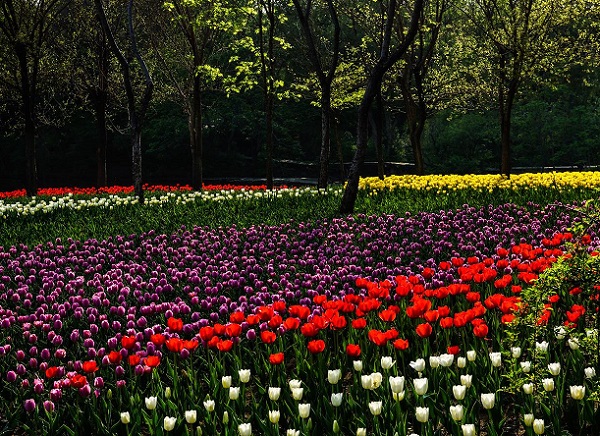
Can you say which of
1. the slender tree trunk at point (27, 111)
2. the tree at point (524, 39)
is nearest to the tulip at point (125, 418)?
the tree at point (524, 39)

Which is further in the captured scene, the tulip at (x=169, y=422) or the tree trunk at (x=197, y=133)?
the tree trunk at (x=197, y=133)

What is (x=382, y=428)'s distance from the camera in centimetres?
408

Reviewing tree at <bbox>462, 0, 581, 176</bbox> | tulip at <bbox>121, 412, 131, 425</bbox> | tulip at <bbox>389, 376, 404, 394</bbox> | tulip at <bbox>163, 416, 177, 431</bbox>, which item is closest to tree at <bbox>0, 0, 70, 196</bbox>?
tree at <bbox>462, 0, 581, 176</bbox>

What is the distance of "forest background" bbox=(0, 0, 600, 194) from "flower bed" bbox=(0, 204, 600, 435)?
20.4ft

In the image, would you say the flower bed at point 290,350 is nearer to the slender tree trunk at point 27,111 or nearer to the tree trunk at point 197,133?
the tree trunk at point 197,133

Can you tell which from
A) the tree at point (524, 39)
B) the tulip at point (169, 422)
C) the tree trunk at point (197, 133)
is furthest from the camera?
the tree trunk at point (197, 133)

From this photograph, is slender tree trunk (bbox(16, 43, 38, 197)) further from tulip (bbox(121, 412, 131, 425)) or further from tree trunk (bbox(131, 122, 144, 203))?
tulip (bbox(121, 412, 131, 425))

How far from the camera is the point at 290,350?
5.70 m

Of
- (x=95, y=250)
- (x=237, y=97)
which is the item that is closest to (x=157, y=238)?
(x=95, y=250)

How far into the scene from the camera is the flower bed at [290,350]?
13.5ft

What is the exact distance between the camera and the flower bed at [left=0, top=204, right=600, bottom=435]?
13.5 ft

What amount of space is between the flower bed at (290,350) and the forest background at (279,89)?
244 inches

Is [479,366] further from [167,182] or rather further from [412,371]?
[167,182]

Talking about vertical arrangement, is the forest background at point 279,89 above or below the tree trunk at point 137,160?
above
